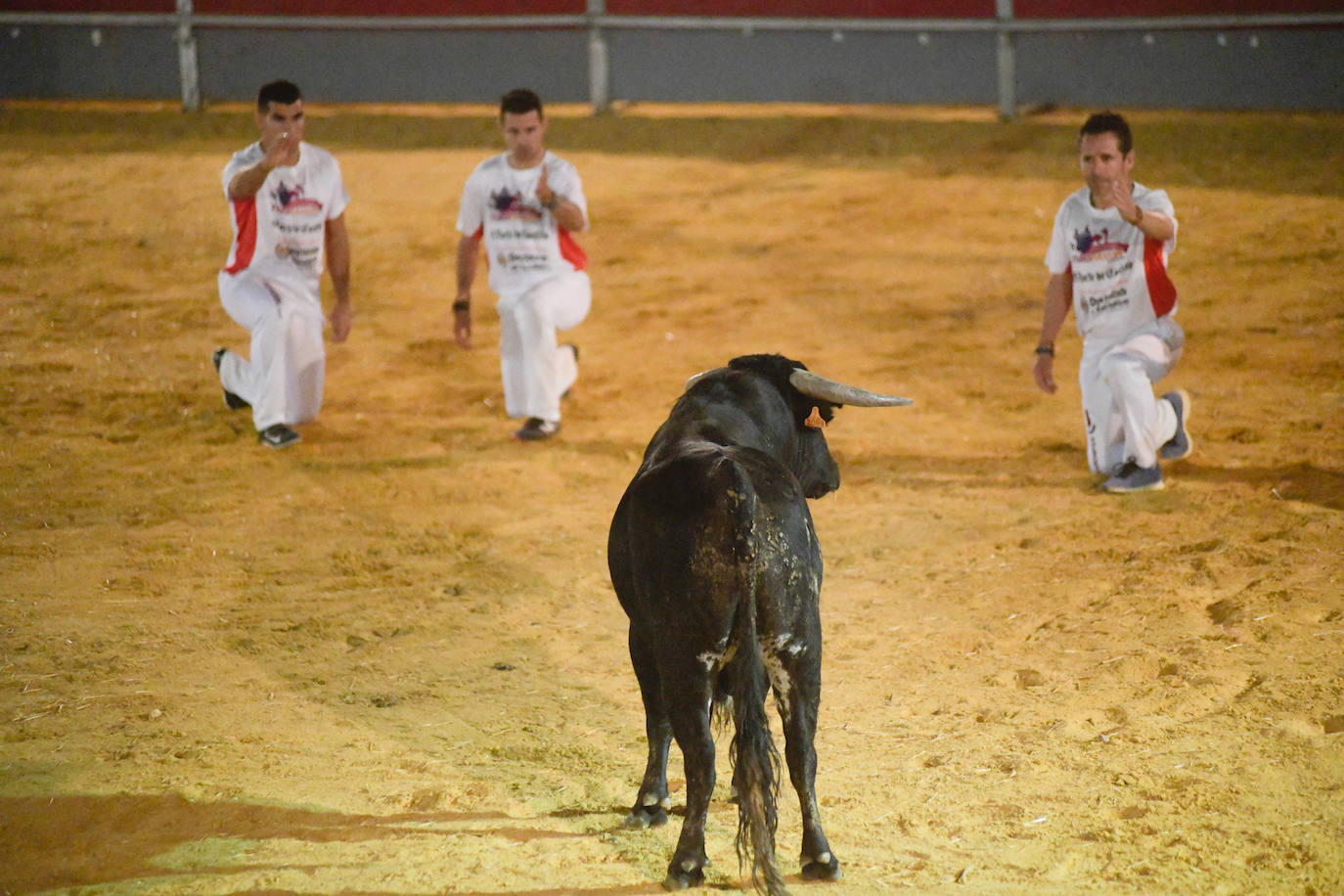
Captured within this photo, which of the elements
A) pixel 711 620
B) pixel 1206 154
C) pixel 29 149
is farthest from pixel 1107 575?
pixel 29 149

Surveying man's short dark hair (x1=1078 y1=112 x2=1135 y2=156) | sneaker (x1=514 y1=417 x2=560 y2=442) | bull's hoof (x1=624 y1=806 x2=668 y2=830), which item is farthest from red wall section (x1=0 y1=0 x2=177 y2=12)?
bull's hoof (x1=624 y1=806 x2=668 y2=830)

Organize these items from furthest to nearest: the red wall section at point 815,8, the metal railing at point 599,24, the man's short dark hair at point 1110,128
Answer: the red wall section at point 815,8
the metal railing at point 599,24
the man's short dark hair at point 1110,128

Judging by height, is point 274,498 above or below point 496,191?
below

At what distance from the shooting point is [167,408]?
9117mm

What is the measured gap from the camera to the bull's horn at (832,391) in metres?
3.98

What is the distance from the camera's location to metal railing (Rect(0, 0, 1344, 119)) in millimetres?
14008

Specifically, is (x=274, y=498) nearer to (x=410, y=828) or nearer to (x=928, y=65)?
(x=410, y=828)

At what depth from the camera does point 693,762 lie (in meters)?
3.63

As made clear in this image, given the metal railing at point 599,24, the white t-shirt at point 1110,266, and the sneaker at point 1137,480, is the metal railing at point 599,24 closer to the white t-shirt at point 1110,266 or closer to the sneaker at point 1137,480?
the white t-shirt at point 1110,266

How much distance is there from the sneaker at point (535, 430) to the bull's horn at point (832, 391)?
442 cm

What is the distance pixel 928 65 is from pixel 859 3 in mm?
1018

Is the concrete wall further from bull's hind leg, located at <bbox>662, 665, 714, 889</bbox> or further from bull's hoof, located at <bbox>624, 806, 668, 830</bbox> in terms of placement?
bull's hind leg, located at <bbox>662, 665, 714, 889</bbox>

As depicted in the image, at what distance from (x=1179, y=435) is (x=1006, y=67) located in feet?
25.6

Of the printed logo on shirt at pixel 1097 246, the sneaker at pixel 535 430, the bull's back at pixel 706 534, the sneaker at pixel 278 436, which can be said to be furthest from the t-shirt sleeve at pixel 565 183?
the bull's back at pixel 706 534
